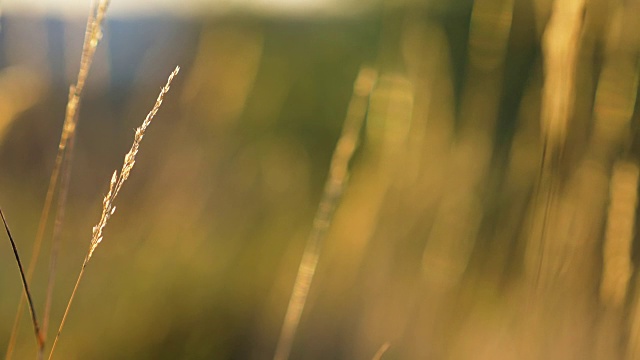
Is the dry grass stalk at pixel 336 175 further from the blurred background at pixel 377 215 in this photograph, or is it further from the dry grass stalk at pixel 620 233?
the dry grass stalk at pixel 620 233

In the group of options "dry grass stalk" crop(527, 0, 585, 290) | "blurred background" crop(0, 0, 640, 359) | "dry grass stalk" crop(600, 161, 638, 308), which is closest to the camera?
"dry grass stalk" crop(527, 0, 585, 290)

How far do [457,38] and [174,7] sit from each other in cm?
163

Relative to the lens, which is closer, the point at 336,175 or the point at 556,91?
the point at 556,91

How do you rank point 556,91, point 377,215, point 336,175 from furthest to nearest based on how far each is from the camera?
point 377,215 < point 336,175 < point 556,91

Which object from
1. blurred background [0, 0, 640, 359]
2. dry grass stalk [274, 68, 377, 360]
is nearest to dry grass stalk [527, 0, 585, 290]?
blurred background [0, 0, 640, 359]

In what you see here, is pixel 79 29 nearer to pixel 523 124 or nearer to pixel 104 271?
pixel 104 271

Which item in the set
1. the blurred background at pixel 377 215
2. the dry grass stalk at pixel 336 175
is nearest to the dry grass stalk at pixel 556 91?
the blurred background at pixel 377 215

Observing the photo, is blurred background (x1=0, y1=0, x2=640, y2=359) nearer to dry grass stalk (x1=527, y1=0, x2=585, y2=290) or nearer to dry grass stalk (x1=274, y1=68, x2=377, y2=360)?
dry grass stalk (x1=527, y1=0, x2=585, y2=290)

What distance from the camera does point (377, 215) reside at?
176cm

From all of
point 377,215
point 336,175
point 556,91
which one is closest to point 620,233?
point 556,91

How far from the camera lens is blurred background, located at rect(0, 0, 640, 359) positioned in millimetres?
1238

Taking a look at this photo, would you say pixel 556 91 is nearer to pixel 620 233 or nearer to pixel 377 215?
pixel 620 233

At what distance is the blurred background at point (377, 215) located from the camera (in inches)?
48.8

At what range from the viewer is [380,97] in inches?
70.1
